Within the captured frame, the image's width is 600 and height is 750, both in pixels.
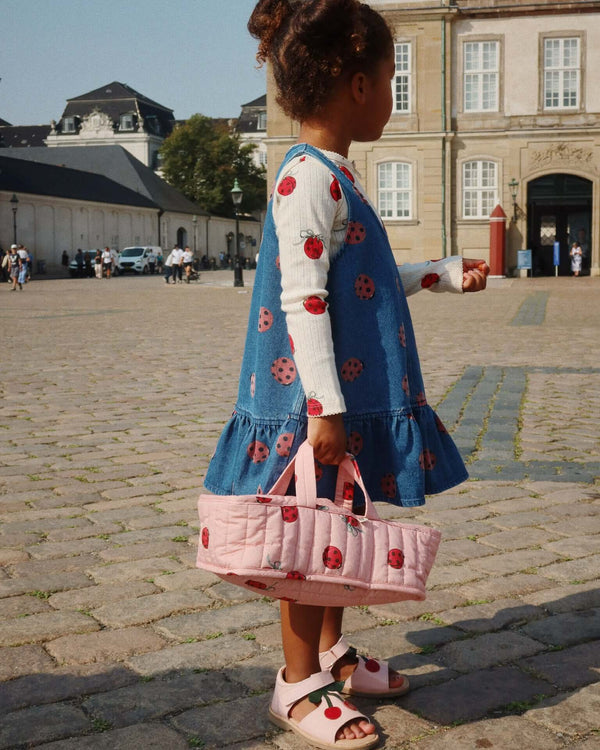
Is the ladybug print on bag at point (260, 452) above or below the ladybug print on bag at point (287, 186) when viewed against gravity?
below

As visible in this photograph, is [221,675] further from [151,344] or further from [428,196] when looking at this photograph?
[428,196]

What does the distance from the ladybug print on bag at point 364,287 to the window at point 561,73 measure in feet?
118

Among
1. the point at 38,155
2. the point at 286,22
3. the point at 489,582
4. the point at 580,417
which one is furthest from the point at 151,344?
the point at 38,155

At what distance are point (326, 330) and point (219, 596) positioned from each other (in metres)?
1.59

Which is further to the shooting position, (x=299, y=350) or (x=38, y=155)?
(x=38, y=155)

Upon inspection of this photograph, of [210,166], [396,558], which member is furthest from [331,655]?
[210,166]

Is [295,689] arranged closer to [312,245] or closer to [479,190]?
[312,245]

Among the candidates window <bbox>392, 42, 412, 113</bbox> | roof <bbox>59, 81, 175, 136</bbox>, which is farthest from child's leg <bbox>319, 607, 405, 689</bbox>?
roof <bbox>59, 81, 175, 136</bbox>

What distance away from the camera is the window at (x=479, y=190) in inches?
1455

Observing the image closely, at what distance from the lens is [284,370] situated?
98.7 inches

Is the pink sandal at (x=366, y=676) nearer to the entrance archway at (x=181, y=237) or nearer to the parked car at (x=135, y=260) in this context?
the parked car at (x=135, y=260)

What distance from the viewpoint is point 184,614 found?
343cm

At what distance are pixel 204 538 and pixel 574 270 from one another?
36136 millimetres

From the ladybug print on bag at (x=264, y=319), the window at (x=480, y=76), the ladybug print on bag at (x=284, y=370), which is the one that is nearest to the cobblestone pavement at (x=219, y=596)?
the ladybug print on bag at (x=284, y=370)
